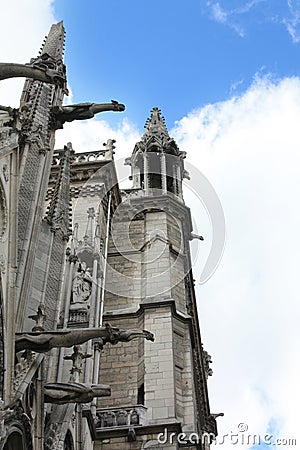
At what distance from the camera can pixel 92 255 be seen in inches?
632

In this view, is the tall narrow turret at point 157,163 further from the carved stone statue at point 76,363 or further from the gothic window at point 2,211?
the gothic window at point 2,211

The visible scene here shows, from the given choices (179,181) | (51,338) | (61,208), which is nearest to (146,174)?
(179,181)

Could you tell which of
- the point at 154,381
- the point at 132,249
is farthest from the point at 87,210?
the point at 154,381

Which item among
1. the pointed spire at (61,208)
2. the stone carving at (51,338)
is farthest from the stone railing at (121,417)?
the stone carving at (51,338)

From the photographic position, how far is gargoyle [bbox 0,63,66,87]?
10.6 m

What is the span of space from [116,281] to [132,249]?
166 cm

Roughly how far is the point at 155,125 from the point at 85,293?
15.1 meters

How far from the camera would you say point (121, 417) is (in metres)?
14.6

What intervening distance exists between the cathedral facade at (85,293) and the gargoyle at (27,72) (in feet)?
0.07

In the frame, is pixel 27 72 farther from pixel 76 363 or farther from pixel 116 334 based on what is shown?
pixel 76 363

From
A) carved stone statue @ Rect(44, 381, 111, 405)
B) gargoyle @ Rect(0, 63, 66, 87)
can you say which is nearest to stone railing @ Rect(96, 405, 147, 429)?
carved stone statue @ Rect(44, 381, 111, 405)

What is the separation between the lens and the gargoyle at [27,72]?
10.6 metres

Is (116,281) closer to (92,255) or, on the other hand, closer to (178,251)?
(178,251)

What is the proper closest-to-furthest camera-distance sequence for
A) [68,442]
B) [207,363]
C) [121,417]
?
[68,442]
[121,417]
[207,363]
